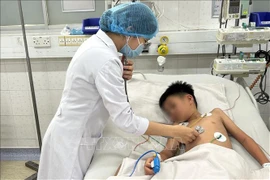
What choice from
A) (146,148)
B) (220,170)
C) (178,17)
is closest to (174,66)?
(178,17)

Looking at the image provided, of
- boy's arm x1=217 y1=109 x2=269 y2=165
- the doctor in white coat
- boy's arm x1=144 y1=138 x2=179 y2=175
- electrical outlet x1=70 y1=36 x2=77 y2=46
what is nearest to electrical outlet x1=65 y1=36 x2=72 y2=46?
electrical outlet x1=70 y1=36 x2=77 y2=46

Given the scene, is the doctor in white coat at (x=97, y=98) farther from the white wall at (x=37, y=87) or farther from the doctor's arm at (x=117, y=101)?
the white wall at (x=37, y=87)

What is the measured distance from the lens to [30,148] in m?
2.93

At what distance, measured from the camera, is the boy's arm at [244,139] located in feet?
5.09

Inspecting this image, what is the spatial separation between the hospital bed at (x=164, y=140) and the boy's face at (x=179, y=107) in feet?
0.25

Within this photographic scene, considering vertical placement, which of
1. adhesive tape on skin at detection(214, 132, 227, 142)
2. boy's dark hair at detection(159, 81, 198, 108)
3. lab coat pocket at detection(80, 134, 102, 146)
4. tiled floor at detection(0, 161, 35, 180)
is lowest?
tiled floor at detection(0, 161, 35, 180)

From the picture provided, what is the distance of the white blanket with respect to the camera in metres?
1.30

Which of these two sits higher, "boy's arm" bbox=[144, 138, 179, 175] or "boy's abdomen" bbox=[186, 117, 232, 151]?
"boy's abdomen" bbox=[186, 117, 232, 151]

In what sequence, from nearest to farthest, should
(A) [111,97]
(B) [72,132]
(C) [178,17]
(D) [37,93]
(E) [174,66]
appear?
(A) [111,97] < (B) [72,132] < (C) [178,17] < (E) [174,66] < (D) [37,93]

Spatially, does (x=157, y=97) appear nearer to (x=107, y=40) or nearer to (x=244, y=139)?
(x=244, y=139)

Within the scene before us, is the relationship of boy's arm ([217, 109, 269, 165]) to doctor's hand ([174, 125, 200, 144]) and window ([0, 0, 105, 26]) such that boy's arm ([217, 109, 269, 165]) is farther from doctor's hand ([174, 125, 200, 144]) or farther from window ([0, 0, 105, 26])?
window ([0, 0, 105, 26])

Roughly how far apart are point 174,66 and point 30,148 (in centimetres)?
166

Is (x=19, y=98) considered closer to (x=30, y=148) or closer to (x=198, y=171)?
(x=30, y=148)

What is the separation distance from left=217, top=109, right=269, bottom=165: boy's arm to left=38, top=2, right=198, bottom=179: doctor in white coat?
32 centimetres
